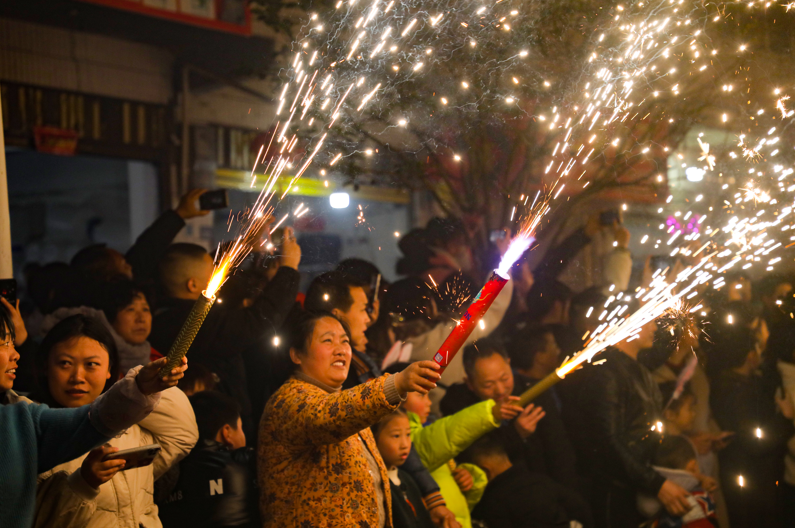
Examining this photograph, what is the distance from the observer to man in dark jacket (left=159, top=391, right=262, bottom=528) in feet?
7.66

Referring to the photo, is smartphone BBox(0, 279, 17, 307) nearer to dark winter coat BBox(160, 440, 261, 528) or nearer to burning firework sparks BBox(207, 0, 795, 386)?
dark winter coat BBox(160, 440, 261, 528)

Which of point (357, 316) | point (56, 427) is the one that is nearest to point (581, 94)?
point (357, 316)

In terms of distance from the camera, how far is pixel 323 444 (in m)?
2.09

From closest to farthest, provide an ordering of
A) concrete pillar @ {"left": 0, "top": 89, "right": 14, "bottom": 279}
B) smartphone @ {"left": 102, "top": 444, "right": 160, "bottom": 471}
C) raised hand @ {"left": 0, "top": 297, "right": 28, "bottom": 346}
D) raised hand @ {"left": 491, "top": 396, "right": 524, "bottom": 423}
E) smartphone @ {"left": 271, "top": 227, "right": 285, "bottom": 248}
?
1. smartphone @ {"left": 102, "top": 444, "right": 160, "bottom": 471}
2. raised hand @ {"left": 0, "top": 297, "right": 28, "bottom": 346}
3. concrete pillar @ {"left": 0, "top": 89, "right": 14, "bottom": 279}
4. raised hand @ {"left": 491, "top": 396, "right": 524, "bottom": 423}
5. smartphone @ {"left": 271, "top": 227, "right": 285, "bottom": 248}

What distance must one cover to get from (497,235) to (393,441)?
1273 mm

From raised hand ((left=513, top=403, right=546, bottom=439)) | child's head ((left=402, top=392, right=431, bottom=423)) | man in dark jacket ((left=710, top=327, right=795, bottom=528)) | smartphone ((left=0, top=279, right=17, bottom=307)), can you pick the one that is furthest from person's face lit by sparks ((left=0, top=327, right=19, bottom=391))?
man in dark jacket ((left=710, top=327, right=795, bottom=528))

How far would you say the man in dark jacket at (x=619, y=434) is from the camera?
3238mm

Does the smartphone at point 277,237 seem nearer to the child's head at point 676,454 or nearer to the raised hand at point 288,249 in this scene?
the raised hand at point 288,249

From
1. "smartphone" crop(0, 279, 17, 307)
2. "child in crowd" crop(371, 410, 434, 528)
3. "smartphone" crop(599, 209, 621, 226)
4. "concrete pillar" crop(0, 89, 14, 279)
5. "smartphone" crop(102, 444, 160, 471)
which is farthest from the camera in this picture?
"smartphone" crop(599, 209, 621, 226)

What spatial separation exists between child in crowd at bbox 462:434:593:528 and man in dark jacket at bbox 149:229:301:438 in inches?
44.7

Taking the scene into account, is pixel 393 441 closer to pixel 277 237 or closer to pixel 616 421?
pixel 277 237

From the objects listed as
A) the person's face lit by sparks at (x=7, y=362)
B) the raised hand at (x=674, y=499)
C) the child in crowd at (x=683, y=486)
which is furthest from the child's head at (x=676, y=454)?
the person's face lit by sparks at (x=7, y=362)

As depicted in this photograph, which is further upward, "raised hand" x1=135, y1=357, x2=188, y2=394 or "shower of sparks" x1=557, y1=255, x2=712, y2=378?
"shower of sparks" x1=557, y1=255, x2=712, y2=378

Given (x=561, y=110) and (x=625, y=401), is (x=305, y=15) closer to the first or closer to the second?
(x=561, y=110)
